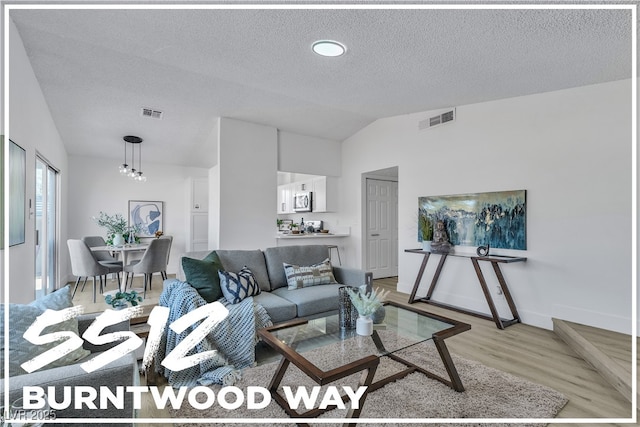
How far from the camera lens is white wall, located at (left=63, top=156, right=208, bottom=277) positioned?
5.78m

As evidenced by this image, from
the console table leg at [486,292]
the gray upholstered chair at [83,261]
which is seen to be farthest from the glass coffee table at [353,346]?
the gray upholstered chair at [83,261]

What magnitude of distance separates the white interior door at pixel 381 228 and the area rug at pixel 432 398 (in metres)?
3.48

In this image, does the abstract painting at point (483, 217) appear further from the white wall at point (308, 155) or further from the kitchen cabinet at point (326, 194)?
the white wall at point (308, 155)

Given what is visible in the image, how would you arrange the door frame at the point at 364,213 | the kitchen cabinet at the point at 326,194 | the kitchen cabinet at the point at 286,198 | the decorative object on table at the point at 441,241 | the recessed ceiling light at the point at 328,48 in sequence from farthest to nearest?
the kitchen cabinet at the point at 286,198 < the kitchen cabinet at the point at 326,194 < the door frame at the point at 364,213 < the decorative object on table at the point at 441,241 < the recessed ceiling light at the point at 328,48

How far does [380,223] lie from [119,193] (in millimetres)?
5129

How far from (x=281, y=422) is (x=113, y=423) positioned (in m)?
0.90

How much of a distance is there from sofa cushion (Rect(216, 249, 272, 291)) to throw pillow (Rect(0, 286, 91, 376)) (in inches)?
59.0

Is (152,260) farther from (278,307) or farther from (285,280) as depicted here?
(278,307)

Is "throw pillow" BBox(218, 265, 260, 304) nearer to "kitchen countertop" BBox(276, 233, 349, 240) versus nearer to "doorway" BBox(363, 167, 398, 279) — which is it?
Result: "kitchen countertop" BBox(276, 233, 349, 240)

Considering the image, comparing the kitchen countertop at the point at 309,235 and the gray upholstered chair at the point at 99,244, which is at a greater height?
the kitchen countertop at the point at 309,235

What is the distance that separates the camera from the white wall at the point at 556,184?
297cm

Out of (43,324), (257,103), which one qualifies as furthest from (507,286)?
(43,324)

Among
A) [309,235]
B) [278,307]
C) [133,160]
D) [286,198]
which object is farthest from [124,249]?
[286,198]

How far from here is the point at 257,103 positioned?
4.19m
